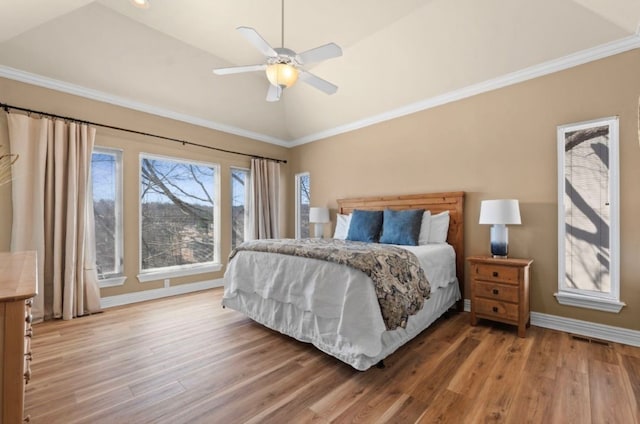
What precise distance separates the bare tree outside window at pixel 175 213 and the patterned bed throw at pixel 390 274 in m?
2.45

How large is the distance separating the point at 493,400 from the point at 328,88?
2667 mm

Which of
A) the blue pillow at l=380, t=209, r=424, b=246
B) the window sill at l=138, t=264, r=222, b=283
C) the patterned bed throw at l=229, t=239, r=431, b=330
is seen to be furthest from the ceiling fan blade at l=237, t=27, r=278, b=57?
the window sill at l=138, t=264, r=222, b=283

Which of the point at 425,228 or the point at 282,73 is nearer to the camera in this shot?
the point at 282,73

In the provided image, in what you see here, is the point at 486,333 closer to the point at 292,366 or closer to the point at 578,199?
the point at 578,199

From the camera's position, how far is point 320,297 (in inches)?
88.1

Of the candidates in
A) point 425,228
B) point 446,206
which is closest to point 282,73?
point 425,228

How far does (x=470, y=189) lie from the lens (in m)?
3.40

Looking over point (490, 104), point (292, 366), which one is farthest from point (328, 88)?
point (292, 366)

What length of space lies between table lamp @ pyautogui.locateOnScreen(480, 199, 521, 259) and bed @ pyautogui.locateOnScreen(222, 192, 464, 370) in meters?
0.47

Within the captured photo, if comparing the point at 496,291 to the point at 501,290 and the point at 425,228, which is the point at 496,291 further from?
the point at 425,228

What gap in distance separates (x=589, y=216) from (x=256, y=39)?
3.33 metres

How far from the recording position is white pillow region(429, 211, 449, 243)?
11.2 feet

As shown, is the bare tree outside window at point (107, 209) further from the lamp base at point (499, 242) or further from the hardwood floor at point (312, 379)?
the lamp base at point (499, 242)

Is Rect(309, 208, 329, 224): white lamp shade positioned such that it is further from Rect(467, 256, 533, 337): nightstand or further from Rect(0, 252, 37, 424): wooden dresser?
Rect(0, 252, 37, 424): wooden dresser
